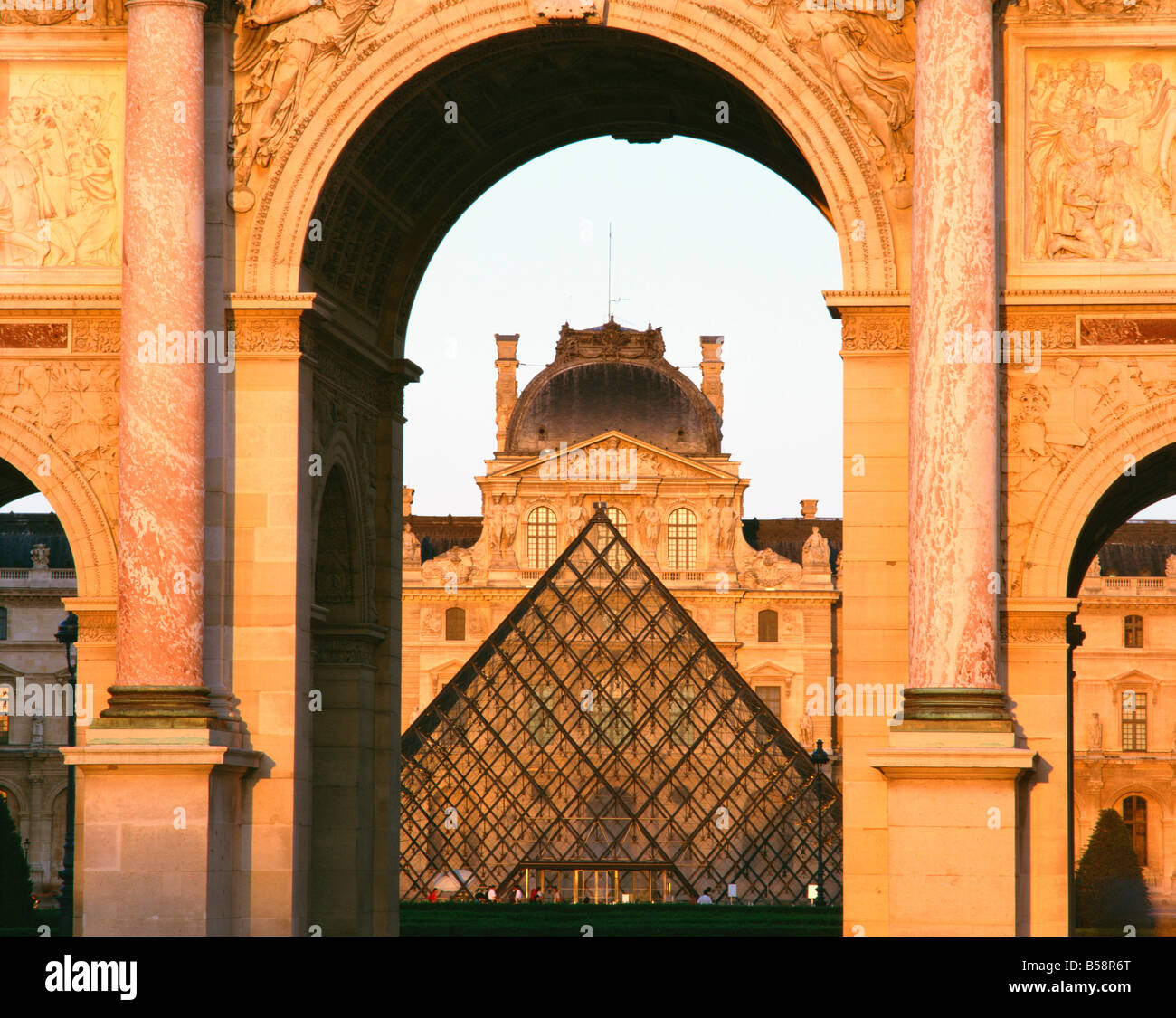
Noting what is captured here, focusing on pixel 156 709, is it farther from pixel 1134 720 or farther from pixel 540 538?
pixel 1134 720

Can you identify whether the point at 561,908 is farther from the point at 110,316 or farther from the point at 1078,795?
the point at 1078,795

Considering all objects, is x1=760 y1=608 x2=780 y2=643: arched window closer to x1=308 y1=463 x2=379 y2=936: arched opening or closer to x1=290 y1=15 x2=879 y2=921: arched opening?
x1=290 y1=15 x2=879 y2=921: arched opening

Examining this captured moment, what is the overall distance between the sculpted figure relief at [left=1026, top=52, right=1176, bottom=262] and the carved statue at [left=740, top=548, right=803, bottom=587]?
92.4m

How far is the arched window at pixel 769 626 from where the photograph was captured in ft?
382

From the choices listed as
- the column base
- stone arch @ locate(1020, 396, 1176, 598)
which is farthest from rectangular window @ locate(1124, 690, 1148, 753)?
the column base

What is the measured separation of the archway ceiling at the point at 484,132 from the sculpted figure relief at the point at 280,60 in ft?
2.52

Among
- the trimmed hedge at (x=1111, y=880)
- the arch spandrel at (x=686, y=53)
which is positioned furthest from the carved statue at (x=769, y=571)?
the arch spandrel at (x=686, y=53)

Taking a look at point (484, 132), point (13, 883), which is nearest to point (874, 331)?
point (484, 132)

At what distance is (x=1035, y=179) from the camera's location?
77.7 ft

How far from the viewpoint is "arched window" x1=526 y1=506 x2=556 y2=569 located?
115688 mm

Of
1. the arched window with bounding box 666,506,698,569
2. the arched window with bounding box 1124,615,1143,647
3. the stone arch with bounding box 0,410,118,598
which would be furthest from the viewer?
the arched window with bounding box 666,506,698,569

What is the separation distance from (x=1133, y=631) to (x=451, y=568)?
3473 centimetres

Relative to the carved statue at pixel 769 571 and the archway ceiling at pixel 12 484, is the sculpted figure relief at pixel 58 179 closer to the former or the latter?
the archway ceiling at pixel 12 484
